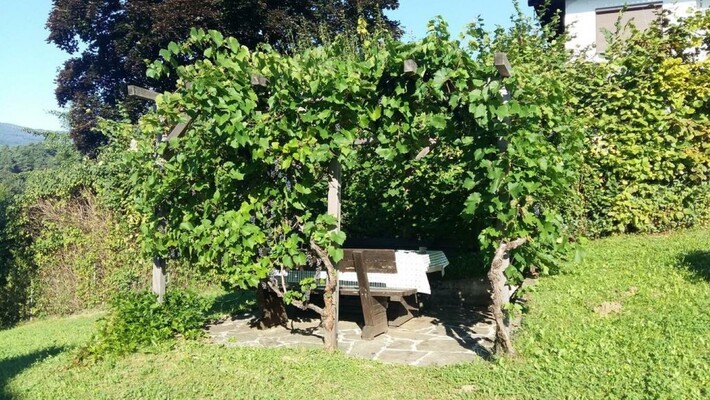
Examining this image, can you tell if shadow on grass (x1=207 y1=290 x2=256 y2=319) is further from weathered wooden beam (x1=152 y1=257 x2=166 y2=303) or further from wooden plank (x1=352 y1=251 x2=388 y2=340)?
wooden plank (x1=352 y1=251 x2=388 y2=340)

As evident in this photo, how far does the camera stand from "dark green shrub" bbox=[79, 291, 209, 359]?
5.89 metres

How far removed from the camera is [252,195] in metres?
6.02

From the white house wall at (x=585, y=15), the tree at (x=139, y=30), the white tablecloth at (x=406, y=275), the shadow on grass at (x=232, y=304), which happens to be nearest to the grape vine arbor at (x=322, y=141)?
the white tablecloth at (x=406, y=275)

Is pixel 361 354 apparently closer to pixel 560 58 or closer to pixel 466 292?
pixel 466 292

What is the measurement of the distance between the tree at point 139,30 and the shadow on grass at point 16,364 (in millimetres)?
8511

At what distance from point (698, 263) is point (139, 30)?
14994 mm

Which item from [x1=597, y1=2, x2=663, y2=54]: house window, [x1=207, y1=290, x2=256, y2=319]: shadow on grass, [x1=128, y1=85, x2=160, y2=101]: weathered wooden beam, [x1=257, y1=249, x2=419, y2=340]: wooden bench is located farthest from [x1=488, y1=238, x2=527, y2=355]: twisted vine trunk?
[x1=597, y1=2, x2=663, y2=54]: house window

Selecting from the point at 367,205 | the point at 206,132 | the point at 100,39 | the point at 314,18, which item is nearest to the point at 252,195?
the point at 206,132

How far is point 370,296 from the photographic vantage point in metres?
6.42

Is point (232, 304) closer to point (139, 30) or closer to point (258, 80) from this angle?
point (258, 80)

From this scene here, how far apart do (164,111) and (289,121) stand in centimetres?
145

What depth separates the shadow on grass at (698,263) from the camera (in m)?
6.30

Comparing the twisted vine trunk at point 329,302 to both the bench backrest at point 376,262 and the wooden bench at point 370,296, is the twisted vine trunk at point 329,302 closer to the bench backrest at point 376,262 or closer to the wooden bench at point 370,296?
the wooden bench at point 370,296

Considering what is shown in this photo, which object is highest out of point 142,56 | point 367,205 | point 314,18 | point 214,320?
point 314,18
